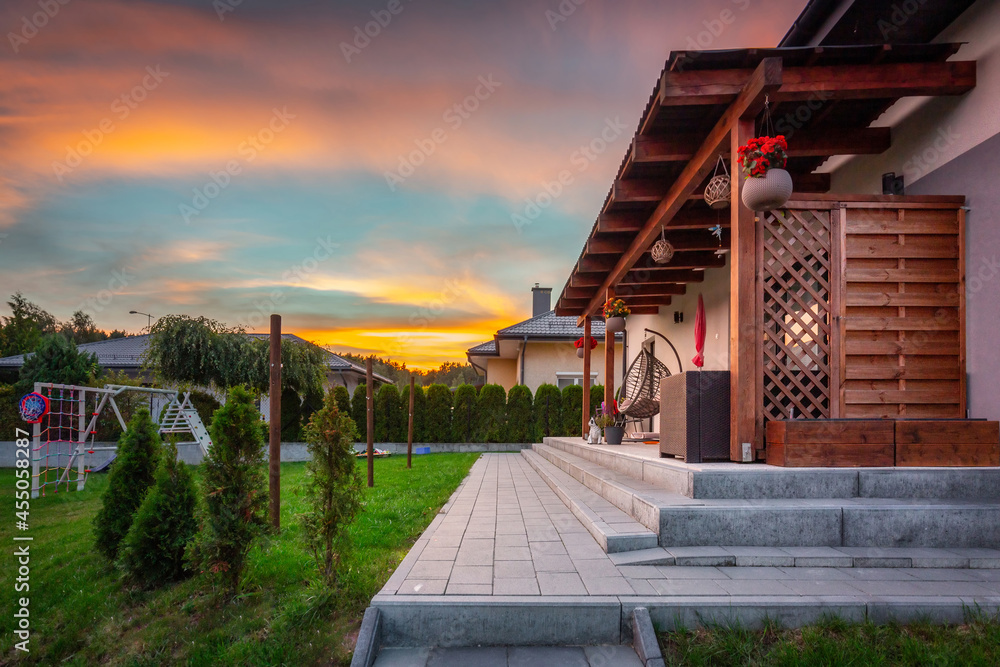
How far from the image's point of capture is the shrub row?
595 inches

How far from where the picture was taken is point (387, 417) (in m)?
15.5

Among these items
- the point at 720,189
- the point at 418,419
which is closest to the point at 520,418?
the point at 418,419

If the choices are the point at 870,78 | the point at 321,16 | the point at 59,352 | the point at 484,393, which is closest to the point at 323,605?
the point at 870,78

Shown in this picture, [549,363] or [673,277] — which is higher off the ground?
[673,277]

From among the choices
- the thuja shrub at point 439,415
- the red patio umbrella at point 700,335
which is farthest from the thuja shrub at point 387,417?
the red patio umbrella at point 700,335

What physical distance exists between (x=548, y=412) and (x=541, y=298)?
8772 mm

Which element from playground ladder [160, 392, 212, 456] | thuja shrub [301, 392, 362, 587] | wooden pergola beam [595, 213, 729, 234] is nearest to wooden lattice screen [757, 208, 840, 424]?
wooden pergola beam [595, 213, 729, 234]

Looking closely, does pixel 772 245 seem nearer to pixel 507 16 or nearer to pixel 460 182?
pixel 507 16

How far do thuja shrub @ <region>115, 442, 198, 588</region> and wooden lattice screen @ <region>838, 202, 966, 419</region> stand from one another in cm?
512

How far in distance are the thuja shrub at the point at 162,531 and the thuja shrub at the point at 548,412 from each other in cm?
1163

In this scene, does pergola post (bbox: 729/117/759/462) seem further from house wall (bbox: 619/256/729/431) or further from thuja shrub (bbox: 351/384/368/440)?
thuja shrub (bbox: 351/384/368/440)

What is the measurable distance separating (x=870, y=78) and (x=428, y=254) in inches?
356

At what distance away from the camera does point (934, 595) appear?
2.62 m

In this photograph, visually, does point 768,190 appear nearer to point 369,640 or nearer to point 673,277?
point 369,640
